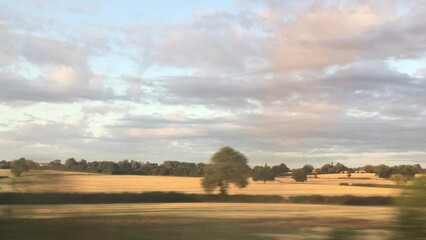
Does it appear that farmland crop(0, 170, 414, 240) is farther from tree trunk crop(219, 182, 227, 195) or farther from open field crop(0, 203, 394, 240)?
tree trunk crop(219, 182, 227, 195)

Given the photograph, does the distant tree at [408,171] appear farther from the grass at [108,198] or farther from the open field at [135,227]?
the grass at [108,198]

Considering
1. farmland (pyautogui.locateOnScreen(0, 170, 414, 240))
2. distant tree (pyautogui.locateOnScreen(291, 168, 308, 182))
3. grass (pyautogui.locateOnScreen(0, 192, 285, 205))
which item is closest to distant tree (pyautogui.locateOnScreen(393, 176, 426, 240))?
farmland (pyautogui.locateOnScreen(0, 170, 414, 240))

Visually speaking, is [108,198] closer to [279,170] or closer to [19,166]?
[19,166]

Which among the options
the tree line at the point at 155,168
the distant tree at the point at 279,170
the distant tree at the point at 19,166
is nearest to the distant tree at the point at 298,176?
the tree line at the point at 155,168

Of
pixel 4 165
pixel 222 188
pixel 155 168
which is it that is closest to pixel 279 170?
pixel 222 188

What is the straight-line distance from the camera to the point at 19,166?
11.0 m

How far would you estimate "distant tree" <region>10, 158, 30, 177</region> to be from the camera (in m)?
10.9

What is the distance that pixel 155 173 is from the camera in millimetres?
28500

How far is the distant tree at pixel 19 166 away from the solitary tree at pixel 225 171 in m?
6.46

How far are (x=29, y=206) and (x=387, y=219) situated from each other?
6.14 metres

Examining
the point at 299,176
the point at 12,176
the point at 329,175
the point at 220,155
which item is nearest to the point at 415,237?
the point at 12,176

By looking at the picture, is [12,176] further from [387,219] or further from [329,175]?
[329,175]

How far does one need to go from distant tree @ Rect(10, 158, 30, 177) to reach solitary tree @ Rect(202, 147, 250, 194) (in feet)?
21.2

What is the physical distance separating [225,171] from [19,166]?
8519 millimetres
